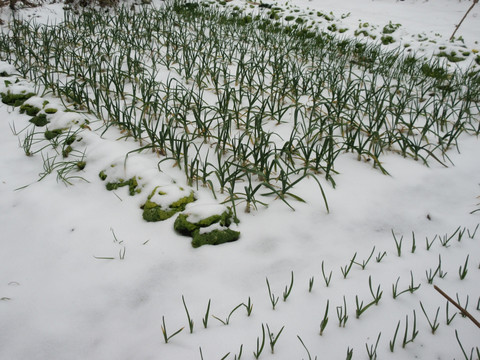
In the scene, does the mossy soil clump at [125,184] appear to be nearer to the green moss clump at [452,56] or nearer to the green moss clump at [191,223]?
the green moss clump at [191,223]

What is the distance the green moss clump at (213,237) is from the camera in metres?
1.57

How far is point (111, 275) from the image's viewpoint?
140cm

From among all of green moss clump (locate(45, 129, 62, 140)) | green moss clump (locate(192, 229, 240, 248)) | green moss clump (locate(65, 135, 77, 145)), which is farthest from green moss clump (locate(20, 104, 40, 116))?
green moss clump (locate(192, 229, 240, 248))

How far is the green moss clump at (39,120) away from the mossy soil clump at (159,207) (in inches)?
59.7

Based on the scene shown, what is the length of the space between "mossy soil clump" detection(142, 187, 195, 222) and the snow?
5 centimetres

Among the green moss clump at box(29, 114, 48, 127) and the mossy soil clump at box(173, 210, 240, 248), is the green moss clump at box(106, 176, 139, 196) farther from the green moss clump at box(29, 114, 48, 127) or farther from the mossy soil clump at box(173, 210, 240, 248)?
the green moss clump at box(29, 114, 48, 127)

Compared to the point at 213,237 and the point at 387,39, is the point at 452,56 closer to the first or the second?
the point at 387,39

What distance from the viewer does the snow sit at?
1.17 m

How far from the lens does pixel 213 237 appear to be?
1.58 meters

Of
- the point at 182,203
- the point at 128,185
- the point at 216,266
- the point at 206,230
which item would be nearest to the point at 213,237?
the point at 206,230

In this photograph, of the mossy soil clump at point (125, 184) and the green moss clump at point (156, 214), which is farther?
the mossy soil clump at point (125, 184)

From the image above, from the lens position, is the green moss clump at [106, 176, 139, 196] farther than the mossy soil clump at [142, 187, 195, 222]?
Yes

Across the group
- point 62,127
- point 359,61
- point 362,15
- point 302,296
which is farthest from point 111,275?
point 362,15

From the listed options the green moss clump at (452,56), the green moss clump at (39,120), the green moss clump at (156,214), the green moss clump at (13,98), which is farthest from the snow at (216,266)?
the green moss clump at (452,56)
